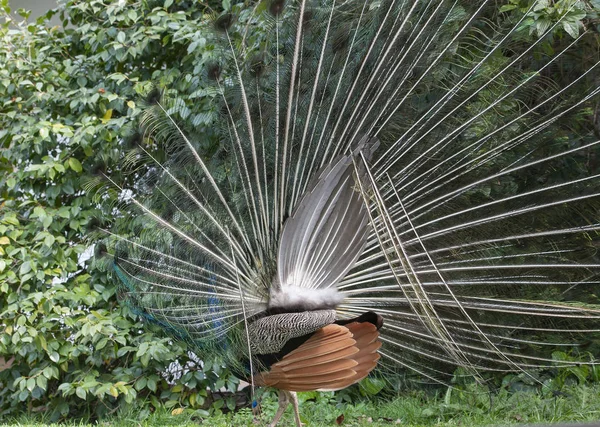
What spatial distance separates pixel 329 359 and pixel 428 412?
1.61 meters

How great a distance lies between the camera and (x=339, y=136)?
3.80m

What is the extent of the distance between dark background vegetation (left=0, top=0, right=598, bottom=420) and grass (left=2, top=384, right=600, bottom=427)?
6.0 inches

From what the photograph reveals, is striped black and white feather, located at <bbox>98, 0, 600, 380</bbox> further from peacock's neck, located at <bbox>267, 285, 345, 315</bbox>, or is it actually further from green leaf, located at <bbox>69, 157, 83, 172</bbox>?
green leaf, located at <bbox>69, 157, 83, 172</bbox>

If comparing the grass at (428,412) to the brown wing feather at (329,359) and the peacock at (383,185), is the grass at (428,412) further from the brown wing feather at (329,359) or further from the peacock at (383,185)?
the brown wing feather at (329,359)

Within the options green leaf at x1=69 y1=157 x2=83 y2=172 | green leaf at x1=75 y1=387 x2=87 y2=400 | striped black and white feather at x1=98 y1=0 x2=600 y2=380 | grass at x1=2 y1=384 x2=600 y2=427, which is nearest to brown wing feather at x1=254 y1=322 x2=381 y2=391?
striped black and white feather at x1=98 y1=0 x2=600 y2=380

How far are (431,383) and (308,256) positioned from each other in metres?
1.12

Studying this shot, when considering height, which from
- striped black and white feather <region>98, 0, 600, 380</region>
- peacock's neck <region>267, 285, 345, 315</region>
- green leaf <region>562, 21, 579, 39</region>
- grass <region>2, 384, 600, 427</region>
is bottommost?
grass <region>2, 384, 600, 427</region>

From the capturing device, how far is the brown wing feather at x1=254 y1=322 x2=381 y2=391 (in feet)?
11.1

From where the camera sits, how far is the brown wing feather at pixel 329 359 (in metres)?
3.39

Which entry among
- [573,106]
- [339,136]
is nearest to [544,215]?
[573,106]

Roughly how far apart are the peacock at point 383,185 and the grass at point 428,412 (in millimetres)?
651

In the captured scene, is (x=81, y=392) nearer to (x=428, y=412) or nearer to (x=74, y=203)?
(x=74, y=203)

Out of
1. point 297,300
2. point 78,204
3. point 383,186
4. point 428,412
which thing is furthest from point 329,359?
point 78,204

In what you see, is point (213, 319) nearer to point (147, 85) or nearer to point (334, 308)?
point (334, 308)
